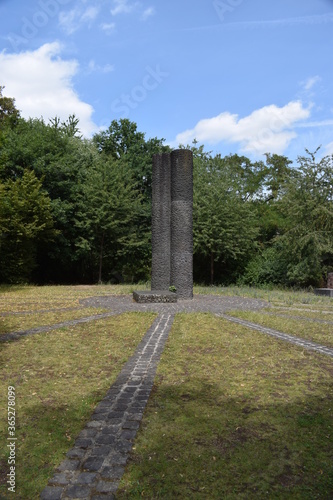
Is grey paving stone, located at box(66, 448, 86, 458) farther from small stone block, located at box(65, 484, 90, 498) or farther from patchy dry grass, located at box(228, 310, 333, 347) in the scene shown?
patchy dry grass, located at box(228, 310, 333, 347)

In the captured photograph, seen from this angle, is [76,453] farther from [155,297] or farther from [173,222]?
[173,222]

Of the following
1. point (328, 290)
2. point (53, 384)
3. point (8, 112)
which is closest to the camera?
point (53, 384)

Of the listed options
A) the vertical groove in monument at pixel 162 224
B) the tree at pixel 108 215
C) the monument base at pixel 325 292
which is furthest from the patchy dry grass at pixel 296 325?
the tree at pixel 108 215

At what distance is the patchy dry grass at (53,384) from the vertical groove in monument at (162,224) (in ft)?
21.7

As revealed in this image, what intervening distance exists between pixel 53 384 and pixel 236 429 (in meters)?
2.68

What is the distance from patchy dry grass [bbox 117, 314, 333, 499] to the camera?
3268 millimetres

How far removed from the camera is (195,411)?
15.3 feet

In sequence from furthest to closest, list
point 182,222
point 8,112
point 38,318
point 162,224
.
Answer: point 8,112 < point 162,224 < point 182,222 < point 38,318

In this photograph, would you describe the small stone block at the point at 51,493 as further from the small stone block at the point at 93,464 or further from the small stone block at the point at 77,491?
the small stone block at the point at 93,464

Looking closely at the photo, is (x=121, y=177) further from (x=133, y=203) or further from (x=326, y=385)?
(x=326, y=385)

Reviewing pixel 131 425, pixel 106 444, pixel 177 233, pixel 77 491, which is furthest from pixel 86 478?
pixel 177 233

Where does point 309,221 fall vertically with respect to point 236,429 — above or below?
above

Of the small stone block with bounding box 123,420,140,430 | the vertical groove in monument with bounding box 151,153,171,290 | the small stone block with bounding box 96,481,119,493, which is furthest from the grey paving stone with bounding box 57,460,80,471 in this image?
the vertical groove in monument with bounding box 151,153,171,290

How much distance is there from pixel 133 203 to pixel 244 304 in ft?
49.0
